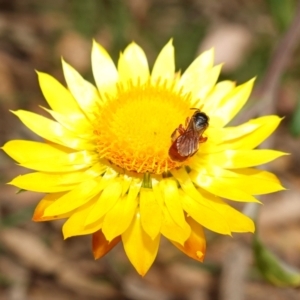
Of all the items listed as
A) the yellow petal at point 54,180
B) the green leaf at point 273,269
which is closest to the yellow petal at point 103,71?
the yellow petal at point 54,180

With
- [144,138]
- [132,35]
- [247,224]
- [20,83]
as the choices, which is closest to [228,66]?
[132,35]

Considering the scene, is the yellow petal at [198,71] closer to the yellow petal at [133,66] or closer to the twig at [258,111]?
the yellow petal at [133,66]

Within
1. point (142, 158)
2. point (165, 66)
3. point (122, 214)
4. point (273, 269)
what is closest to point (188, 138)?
point (142, 158)

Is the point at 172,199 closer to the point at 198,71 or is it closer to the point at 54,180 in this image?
the point at 54,180

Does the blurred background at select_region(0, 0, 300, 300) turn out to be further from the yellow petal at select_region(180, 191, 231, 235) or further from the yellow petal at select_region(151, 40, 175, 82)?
the yellow petal at select_region(180, 191, 231, 235)

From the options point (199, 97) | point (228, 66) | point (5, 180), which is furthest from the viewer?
point (228, 66)

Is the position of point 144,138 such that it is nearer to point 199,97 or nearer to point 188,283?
point 199,97

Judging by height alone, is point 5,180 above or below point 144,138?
below

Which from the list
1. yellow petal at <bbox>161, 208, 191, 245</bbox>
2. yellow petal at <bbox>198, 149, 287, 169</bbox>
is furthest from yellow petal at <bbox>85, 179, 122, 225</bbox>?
yellow petal at <bbox>198, 149, 287, 169</bbox>
